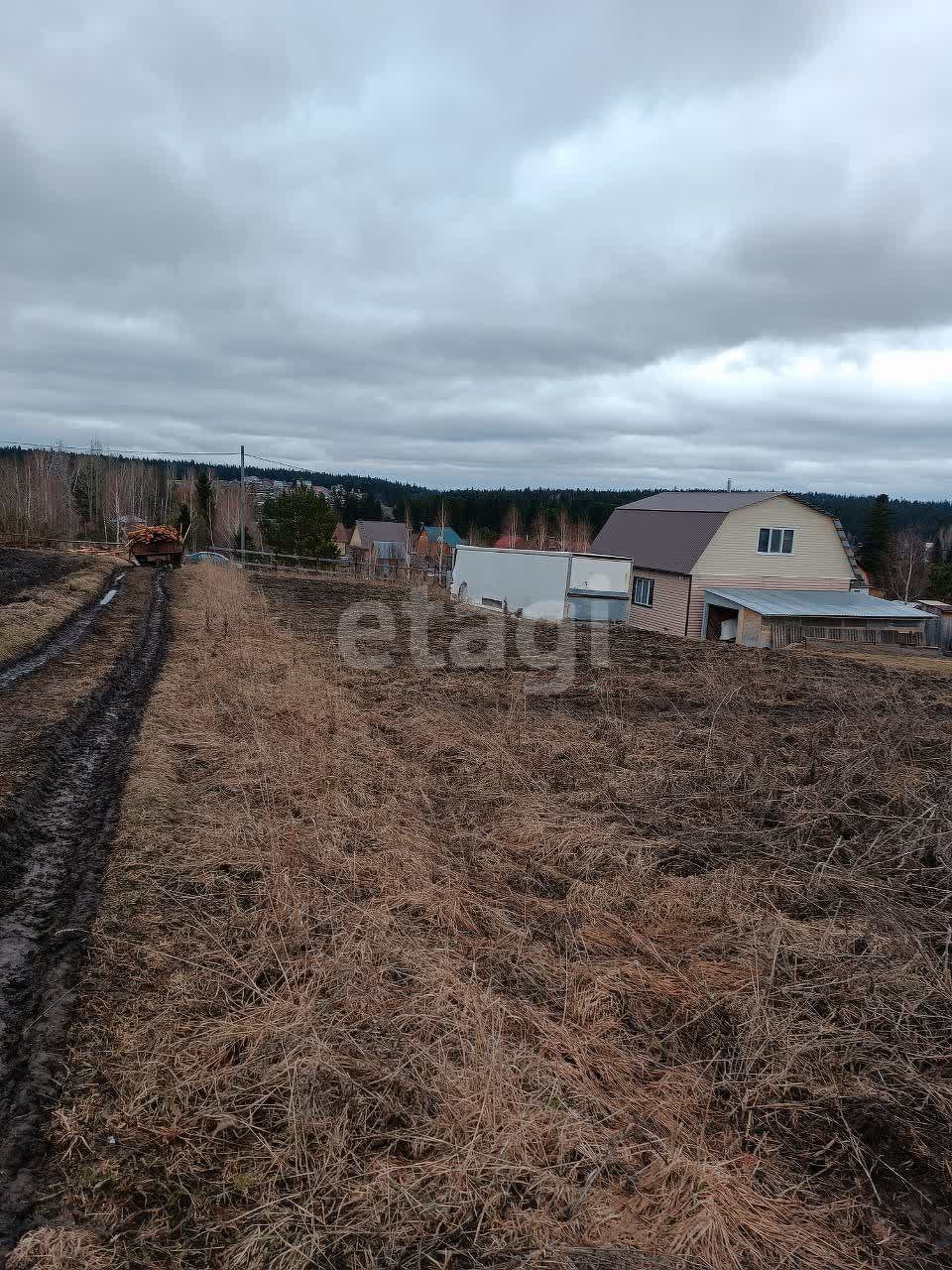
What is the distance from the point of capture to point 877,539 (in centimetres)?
6162

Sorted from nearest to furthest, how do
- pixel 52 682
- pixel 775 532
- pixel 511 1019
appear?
pixel 511 1019, pixel 52 682, pixel 775 532

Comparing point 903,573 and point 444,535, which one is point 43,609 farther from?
point 444,535

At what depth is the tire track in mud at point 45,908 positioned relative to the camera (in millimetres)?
2602

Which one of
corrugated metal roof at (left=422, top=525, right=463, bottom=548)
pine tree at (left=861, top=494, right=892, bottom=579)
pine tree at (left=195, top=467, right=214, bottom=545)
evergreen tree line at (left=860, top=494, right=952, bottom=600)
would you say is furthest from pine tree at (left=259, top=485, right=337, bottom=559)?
pine tree at (left=861, top=494, right=892, bottom=579)

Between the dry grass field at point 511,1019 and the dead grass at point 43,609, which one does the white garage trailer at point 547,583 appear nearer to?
the dead grass at point 43,609

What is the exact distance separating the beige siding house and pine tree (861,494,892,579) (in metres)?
34.9

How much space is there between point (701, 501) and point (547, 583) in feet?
36.6

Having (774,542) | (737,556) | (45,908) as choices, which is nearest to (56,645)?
(45,908)

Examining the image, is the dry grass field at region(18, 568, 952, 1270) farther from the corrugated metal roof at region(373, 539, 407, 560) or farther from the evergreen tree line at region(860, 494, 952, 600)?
the corrugated metal roof at region(373, 539, 407, 560)

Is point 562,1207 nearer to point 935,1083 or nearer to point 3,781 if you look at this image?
point 935,1083

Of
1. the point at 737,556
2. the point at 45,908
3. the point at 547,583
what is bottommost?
the point at 45,908

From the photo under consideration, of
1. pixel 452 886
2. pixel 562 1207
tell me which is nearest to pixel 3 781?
pixel 452 886

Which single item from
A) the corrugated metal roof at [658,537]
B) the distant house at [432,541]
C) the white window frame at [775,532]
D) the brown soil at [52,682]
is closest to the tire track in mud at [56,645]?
the brown soil at [52,682]

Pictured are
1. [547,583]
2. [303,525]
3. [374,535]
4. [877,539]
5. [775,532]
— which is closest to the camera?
[547,583]
